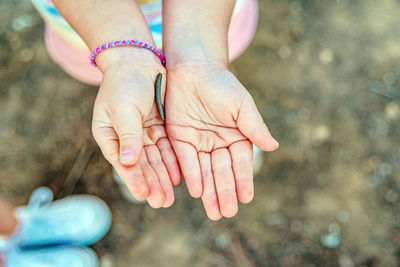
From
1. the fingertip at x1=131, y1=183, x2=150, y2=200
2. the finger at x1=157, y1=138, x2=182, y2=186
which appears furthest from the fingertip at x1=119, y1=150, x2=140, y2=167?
the finger at x1=157, y1=138, x2=182, y2=186

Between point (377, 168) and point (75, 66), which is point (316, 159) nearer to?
point (377, 168)

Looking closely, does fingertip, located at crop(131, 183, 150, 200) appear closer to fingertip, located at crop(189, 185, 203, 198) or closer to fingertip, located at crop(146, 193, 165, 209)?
fingertip, located at crop(146, 193, 165, 209)

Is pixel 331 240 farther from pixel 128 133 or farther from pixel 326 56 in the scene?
pixel 128 133

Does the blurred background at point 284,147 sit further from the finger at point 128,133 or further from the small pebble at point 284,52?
the finger at point 128,133

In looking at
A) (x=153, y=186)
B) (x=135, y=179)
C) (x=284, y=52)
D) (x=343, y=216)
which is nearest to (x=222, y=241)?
(x=343, y=216)

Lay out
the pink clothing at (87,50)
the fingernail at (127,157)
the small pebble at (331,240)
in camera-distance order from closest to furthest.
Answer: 1. the fingernail at (127,157)
2. the pink clothing at (87,50)
3. the small pebble at (331,240)

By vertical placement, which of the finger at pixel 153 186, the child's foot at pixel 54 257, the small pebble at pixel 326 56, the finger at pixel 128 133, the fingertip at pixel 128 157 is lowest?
the child's foot at pixel 54 257

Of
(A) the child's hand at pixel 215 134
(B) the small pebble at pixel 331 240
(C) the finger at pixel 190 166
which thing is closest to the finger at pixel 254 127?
(A) the child's hand at pixel 215 134

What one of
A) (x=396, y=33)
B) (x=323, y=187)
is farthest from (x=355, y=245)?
(x=396, y=33)
